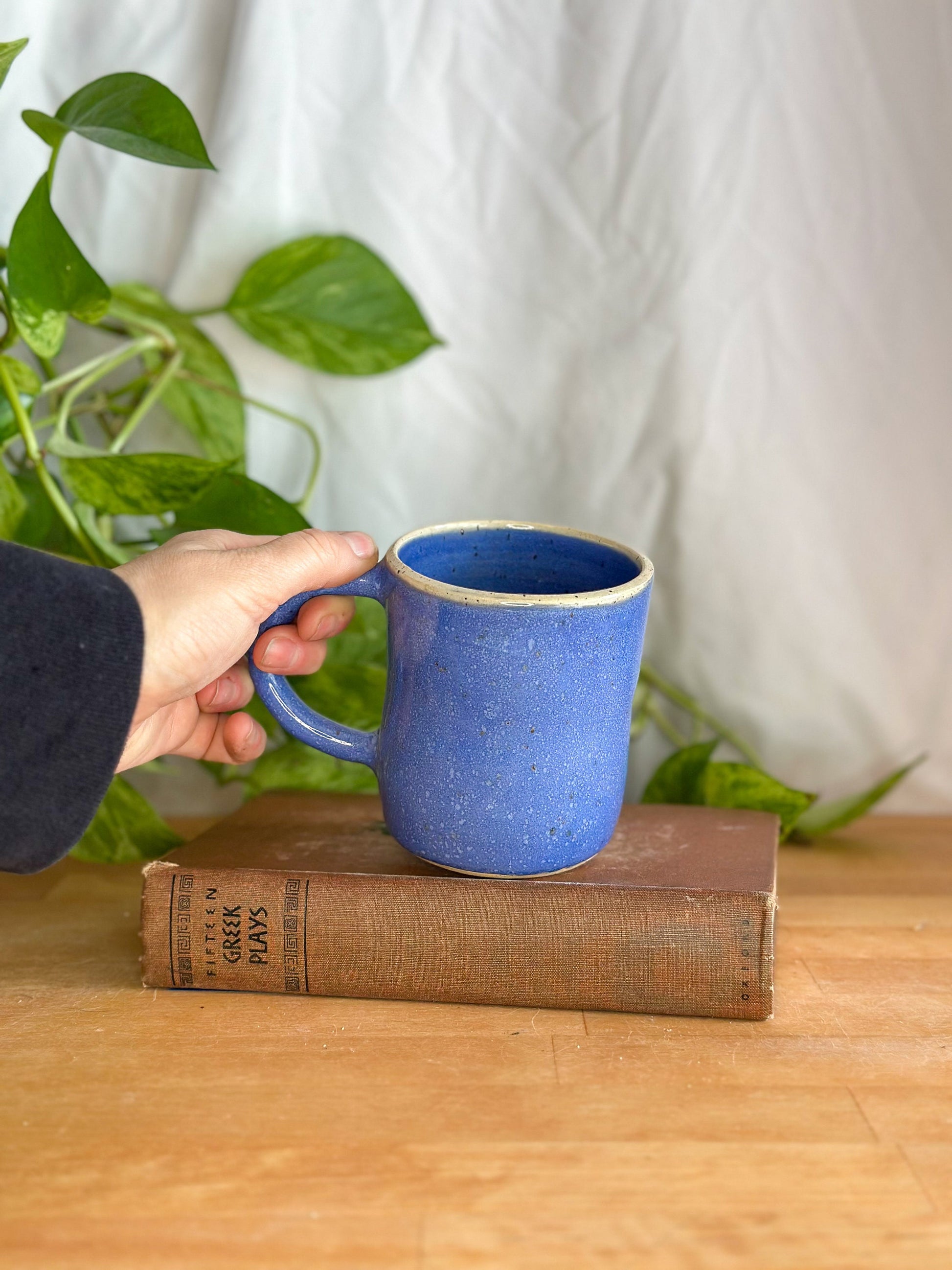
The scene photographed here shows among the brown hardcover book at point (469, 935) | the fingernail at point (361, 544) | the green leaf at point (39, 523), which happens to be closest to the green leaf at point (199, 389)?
the green leaf at point (39, 523)

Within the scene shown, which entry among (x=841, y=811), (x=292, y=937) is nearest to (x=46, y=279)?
(x=292, y=937)

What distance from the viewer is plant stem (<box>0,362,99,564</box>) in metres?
0.66

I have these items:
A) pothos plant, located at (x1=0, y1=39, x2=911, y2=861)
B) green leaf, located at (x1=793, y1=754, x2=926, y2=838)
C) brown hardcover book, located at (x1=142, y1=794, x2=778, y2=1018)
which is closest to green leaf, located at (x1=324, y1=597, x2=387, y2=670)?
pothos plant, located at (x1=0, y1=39, x2=911, y2=861)

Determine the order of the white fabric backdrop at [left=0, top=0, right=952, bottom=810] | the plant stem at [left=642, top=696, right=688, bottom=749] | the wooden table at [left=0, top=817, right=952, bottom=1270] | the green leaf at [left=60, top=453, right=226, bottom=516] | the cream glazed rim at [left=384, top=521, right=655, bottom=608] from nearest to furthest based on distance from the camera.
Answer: the wooden table at [left=0, top=817, right=952, bottom=1270]
the cream glazed rim at [left=384, top=521, right=655, bottom=608]
the green leaf at [left=60, top=453, right=226, bottom=516]
the white fabric backdrop at [left=0, top=0, right=952, bottom=810]
the plant stem at [left=642, top=696, right=688, bottom=749]

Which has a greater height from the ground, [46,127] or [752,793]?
[46,127]

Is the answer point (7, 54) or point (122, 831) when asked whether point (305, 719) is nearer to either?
point (122, 831)

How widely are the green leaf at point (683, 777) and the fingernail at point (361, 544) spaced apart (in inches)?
11.3

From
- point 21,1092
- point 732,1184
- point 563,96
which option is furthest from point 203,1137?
point 563,96

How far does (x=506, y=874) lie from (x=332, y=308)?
412 mm

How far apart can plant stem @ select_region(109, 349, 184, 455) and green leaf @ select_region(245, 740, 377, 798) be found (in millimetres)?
235

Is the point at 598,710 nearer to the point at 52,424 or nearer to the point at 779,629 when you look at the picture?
the point at 779,629

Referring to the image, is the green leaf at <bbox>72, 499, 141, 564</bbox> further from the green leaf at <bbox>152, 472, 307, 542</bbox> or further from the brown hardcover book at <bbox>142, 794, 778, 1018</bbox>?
the brown hardcover book at <bbox>142, 794, 778, 1018</bbox>

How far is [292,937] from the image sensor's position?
1.88 feet

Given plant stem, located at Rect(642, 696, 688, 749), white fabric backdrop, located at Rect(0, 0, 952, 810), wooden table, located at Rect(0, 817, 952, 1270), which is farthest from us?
plant stem, located at Rect(642, 696, 688, 749)
